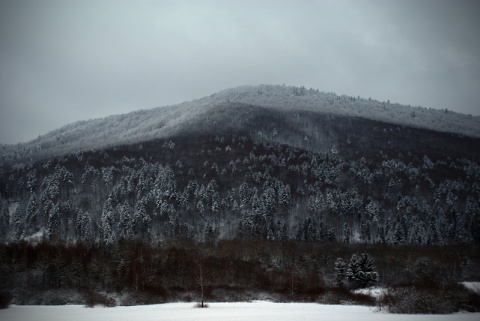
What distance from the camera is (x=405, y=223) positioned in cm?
16112

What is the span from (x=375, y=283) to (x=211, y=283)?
36.1 m

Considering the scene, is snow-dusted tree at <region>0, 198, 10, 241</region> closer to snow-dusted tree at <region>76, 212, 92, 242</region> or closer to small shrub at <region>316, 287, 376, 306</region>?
snow-dusted tree at <region>76, 212, 92, 242</region>

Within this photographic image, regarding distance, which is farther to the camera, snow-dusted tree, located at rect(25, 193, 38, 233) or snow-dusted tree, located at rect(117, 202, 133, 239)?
snow-dusted tree, located at rect(25, 193, 38, 233)

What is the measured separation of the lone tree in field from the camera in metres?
89.7

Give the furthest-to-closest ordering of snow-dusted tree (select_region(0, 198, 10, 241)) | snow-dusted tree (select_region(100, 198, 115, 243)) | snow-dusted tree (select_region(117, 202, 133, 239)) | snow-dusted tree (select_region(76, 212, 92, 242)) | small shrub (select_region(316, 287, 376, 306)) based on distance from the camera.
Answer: snow-dusted tree (select_region(0, 198, 10, 241)), snow-dusted tree (select_region(76, 212, 92, 242)), snow-dusted tree (select_region(117, 202, 133, 239)), snow-dusted tree (select_region(100, 198, 115, 243)), small shrub (select_region(316, 287, 376, 306))

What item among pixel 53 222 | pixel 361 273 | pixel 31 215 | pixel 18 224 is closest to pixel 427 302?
pixel 361 273

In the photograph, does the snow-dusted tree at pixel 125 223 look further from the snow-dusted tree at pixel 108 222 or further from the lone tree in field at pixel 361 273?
the lone tree in field at pixel 361 273

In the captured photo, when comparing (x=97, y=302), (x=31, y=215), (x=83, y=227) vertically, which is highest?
(x=31, y=215)

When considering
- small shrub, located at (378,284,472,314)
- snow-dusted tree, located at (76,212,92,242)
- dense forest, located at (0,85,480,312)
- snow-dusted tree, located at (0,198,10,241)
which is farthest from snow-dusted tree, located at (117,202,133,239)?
small shrub, located at (378,284,472,314)

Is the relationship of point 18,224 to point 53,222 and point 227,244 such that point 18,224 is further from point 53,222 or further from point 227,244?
point 227,244

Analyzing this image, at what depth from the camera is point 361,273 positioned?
8988 cm

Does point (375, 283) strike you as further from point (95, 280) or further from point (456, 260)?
point (95, 280)

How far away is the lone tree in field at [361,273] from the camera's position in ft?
294

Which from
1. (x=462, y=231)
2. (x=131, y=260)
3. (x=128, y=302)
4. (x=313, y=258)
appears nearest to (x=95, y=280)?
(x=131, y=260)
